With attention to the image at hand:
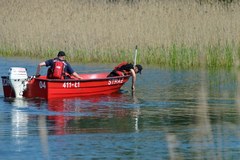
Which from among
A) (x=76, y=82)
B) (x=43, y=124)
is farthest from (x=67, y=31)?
(x=43, y=124)

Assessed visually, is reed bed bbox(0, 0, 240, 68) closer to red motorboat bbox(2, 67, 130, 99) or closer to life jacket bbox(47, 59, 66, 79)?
red motorboat bbox(2, 67, 130, 99)

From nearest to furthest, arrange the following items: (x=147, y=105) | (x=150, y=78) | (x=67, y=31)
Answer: (x=147, y=105) < (x=150, y=78) < (x=67, y=31)

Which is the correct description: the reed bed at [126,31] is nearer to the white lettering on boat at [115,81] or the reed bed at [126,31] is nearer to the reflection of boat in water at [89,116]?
the white lettering on boat at [115,81]

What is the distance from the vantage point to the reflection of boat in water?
14055mm

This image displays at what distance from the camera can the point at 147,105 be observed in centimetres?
1761

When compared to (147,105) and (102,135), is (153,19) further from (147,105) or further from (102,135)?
(102,135)

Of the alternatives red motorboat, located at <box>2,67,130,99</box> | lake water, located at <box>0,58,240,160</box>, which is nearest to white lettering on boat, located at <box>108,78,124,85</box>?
lake water, located at <box>0,58,240,160</box>

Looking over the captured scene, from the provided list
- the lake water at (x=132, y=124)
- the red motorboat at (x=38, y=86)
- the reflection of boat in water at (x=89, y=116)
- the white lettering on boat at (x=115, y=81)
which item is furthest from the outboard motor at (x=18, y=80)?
the white lettering on boat at (x=115, y=81)

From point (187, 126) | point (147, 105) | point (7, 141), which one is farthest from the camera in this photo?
point (147, 105)

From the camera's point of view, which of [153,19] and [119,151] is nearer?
[119,151]

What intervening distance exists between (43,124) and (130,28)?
12.3 m

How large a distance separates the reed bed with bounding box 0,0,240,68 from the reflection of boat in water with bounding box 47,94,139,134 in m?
6.69

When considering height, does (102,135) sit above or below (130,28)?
below

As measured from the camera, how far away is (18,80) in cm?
1834
